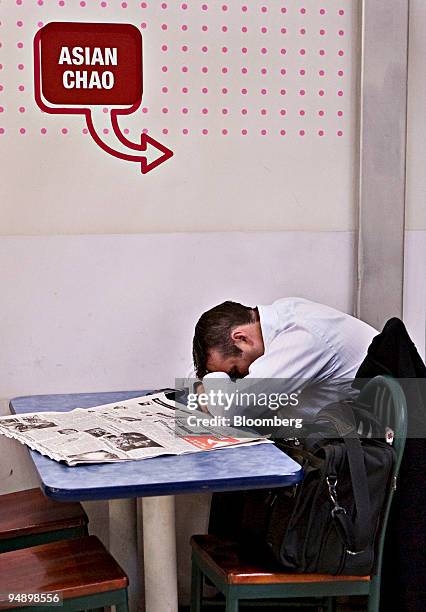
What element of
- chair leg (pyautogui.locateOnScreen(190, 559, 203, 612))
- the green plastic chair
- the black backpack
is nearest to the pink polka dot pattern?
the green plastic chair

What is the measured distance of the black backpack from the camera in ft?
7.18

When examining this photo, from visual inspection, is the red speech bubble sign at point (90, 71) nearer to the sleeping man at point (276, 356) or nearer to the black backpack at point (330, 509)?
the sleeping man at point (276, 356)

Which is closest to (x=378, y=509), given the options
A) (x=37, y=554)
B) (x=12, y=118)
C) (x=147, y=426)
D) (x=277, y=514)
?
(x=277, y=514)

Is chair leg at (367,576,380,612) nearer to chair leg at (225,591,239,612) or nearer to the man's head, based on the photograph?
chair leg at (225,591,239,612)

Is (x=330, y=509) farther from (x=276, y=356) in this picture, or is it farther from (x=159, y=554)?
(x=276, y=356)

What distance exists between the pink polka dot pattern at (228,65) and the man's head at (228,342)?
642 mm

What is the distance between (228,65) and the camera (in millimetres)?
3045

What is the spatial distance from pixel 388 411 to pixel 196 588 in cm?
75

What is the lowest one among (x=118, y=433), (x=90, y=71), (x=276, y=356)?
(x=118, y=433)

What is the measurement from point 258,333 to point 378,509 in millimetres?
762

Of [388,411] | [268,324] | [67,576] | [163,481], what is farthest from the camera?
[268,324]

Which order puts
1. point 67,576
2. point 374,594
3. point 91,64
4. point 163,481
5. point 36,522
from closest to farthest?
→ point 163,481 → point 67,576 → point 374,594 → point 36,522 → point 91,64

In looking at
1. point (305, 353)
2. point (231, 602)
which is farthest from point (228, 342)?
point (231, 602)

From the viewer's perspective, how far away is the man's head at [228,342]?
2.81 metres
